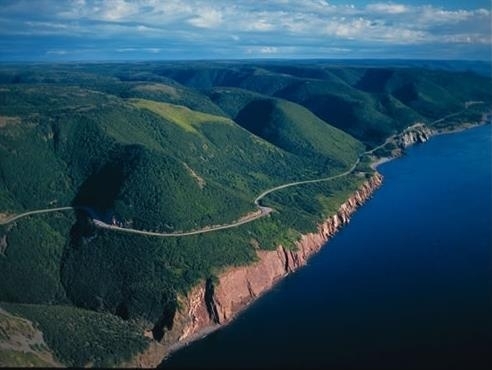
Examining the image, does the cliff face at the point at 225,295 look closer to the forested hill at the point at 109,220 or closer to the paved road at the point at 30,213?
the forested hill at the point at 109,220

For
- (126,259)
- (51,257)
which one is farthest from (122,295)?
(51,257)

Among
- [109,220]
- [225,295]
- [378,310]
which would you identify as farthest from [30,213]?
[378,310]

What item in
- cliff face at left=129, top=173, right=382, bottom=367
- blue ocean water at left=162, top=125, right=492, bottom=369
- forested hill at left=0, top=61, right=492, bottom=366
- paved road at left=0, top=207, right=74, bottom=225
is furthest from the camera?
paved road at left=0, top=207, right=74, bottom=225

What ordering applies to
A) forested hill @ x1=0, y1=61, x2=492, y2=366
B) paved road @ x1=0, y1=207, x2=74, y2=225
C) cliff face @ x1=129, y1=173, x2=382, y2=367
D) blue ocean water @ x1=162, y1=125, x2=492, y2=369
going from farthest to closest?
paved road @ x1=0, y1=207, x2=74, y2=225 → cliff face @ x1=129, y1=173, x2=382, y2=367 → forested hill @ x1=0, y1=61, x2=492, y2=366 → blue ocean water @ x1=162, y1=125, x2=492, y2=369

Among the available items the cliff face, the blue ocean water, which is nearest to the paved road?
the cliff face

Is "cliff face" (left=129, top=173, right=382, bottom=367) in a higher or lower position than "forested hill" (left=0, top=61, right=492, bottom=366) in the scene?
lower

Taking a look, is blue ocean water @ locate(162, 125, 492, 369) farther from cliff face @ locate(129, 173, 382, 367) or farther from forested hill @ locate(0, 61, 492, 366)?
forested hill @ locate(0, 61, 492, 366)
